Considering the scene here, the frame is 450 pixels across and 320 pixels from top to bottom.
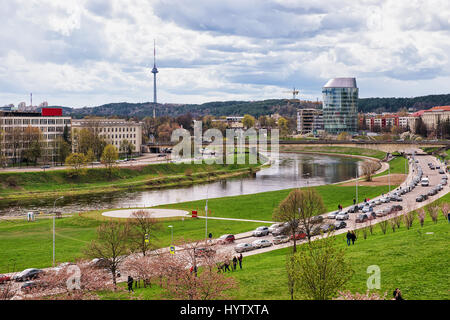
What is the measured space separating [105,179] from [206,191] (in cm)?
2065

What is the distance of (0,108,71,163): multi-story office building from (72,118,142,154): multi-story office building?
4.66 m

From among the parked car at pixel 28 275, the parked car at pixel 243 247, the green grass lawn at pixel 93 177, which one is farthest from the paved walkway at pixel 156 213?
the green grass lawn at pixel 93 177

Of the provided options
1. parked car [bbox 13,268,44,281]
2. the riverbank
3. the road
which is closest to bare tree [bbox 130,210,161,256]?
the road

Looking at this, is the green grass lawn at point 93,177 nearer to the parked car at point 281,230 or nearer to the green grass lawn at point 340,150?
the green grass lawn at point 340,150

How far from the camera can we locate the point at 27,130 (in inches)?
4035

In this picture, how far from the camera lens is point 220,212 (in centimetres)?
5575

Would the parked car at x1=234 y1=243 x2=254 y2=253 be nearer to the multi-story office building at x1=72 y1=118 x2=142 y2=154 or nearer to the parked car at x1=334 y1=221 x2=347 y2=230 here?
the parked car at x1=334 y1=221 x2=347 y2=230

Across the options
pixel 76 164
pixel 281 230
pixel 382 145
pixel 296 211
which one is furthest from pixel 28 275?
pixel 382 145

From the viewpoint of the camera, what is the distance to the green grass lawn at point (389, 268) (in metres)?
22.3

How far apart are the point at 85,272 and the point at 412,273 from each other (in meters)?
15.2
